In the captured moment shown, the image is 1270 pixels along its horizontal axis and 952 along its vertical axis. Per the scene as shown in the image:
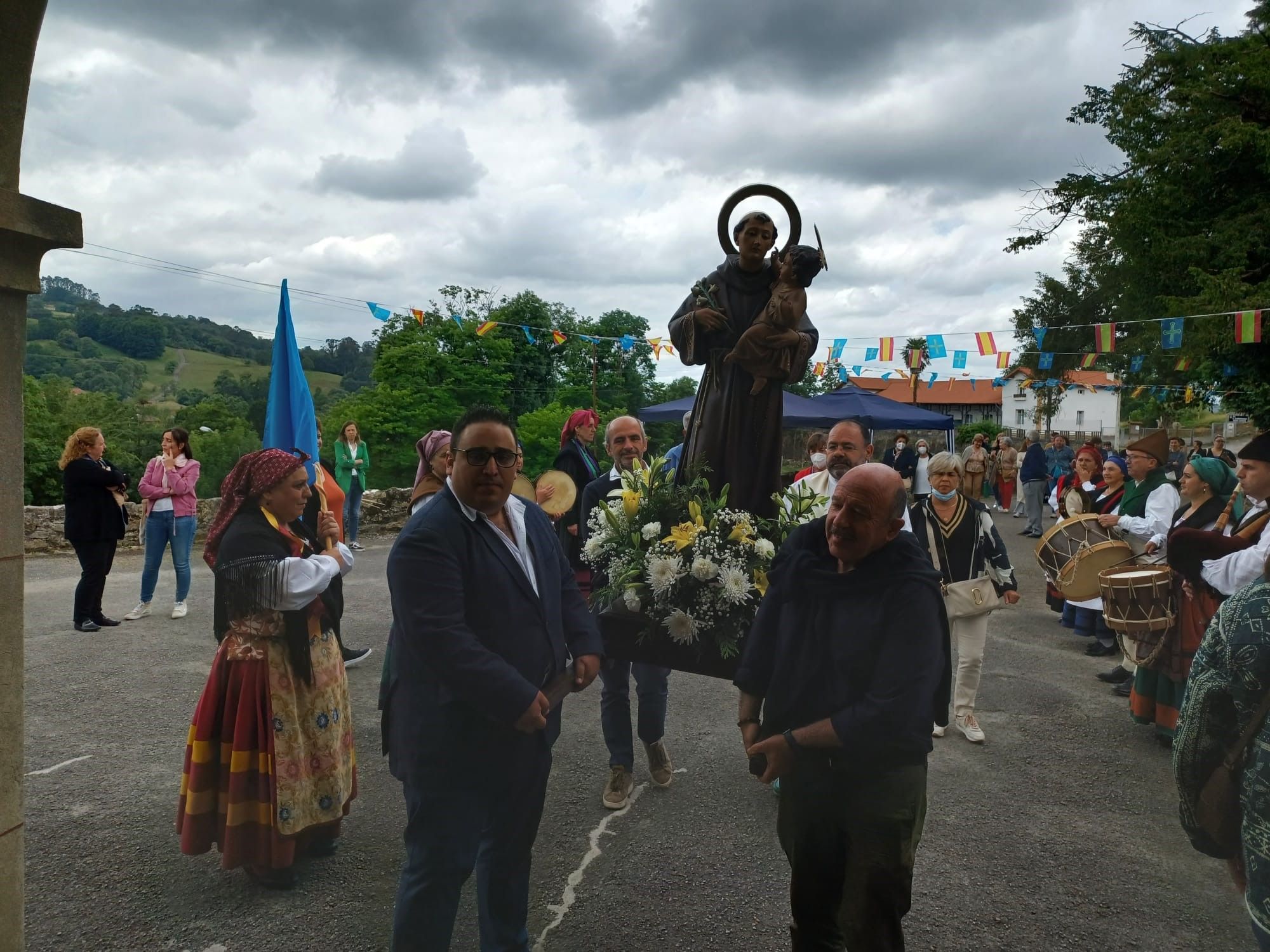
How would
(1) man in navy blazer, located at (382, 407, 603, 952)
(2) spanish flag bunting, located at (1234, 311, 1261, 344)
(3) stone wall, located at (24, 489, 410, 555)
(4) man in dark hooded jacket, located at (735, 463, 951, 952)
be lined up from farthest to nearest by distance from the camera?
1. (2) spanish flag bunting, located at (1234, 311, 1261, 344)
2. (3) stone wall, located at (24, 489, 410, 555)
3. (1) man in navy blazer, located at (382, 407, 603, 952)
4. (4) man in dark hooded jacket, located at (735, 463, 951, 952)

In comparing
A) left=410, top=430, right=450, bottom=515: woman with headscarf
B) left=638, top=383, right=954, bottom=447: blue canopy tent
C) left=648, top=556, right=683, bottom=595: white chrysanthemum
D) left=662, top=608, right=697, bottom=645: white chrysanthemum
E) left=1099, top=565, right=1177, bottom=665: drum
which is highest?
left=638, top=383, right=954, bottom=447: blue canopy tent

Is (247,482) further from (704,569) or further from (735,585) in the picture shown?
(735,585)

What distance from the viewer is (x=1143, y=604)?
501cm

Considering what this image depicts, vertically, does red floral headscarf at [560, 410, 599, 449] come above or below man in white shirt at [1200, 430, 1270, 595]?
above

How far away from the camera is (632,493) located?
3.35 m

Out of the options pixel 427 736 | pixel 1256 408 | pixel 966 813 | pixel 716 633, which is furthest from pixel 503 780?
pixel 1256 408

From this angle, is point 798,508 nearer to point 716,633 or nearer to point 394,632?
point 716,633

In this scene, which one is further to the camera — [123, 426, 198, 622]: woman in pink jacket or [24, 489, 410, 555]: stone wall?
[24, 489, 410, 555]: stone wall

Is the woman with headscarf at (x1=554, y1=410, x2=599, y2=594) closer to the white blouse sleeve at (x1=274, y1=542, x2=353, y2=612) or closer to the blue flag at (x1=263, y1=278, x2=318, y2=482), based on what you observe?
the blue flag at (x1=263, y1=278, x2=318, y2=482)

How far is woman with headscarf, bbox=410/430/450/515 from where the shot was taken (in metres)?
4.15

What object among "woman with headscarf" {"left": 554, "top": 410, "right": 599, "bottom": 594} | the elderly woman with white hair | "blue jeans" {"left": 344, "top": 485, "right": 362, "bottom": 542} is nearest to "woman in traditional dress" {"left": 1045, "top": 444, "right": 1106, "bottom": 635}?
the elderly woman with white hair

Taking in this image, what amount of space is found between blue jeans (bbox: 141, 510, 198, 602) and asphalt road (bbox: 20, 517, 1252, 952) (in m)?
2.30

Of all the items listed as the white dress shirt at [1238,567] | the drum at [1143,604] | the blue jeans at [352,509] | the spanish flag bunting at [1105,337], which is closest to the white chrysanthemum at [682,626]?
the white dress shirt at [1238,567]

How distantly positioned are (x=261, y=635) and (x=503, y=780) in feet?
4.59
